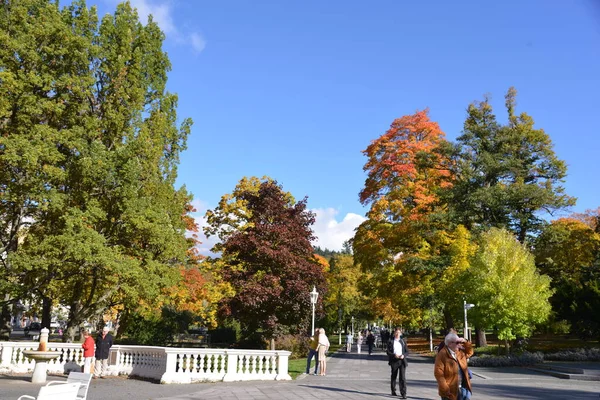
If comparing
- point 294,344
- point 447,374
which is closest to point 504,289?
point 294,344

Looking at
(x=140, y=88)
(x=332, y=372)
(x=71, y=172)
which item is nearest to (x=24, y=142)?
(x=71, y=172)

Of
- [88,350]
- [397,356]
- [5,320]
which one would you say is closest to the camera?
[397,356]

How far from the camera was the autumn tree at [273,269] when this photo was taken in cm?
2347

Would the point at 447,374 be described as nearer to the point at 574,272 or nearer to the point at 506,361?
the point at 506,361

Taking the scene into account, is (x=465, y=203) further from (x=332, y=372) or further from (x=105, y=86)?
(x=105, y=86)

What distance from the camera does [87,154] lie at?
61.1 ft

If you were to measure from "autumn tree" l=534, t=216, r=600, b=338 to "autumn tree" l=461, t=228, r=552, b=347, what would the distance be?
127 inches

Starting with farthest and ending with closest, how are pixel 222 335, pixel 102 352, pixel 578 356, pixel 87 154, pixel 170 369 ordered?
pixel 222 335 → pixel 578 356 → pixel 87 154 → pixel 102 352 → pixel 170 369

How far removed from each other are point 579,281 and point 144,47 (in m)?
33.8

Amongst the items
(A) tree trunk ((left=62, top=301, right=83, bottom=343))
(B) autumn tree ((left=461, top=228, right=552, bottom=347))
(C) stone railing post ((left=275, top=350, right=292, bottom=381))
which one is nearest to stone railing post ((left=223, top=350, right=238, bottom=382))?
(C) stone railing post ((left=275, top=350, right=292, bottom=381))

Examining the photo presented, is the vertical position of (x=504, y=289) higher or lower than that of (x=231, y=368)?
higher

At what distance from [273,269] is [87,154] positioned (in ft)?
33.0

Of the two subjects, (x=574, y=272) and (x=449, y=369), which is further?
(x=574, y=272)

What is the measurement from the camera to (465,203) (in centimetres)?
3092
